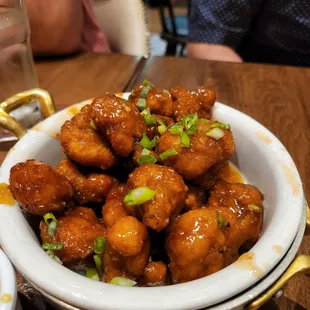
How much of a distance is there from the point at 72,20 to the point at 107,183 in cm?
122

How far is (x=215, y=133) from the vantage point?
0.76 metres

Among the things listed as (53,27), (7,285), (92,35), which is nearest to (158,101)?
(7,285)

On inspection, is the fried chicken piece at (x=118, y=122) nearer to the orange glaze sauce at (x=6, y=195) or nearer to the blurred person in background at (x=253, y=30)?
the orange glaze sauce at (x=6, y=195)

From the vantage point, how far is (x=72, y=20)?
1755mm

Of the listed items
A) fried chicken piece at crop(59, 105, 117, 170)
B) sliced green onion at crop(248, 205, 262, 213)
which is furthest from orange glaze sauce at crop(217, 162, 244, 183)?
fried chicken piece at crop(59, 105, 117, 170)

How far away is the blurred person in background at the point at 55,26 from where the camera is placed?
1630 millimetres

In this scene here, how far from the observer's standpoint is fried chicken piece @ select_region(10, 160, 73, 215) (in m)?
0.67

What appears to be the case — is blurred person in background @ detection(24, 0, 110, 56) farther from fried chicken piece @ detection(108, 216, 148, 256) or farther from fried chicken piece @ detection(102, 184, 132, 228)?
fried chicken piece @ detection(108, 216, 148, 256)

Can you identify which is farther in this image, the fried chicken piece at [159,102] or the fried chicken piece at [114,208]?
the fried chicken piece at [159,102]

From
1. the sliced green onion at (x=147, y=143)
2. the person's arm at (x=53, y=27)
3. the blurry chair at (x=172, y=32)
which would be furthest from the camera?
the blurry chair at (x=172, y=32)

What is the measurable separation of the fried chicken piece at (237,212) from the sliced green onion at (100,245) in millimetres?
193

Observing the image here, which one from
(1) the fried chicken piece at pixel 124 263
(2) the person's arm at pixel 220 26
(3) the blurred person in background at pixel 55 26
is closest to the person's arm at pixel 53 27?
(3) the blurred person in background at pixel 55 26

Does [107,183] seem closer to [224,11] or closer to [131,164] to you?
[131,164]

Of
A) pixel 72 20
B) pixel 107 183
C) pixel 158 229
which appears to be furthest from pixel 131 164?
pixel 72 20
